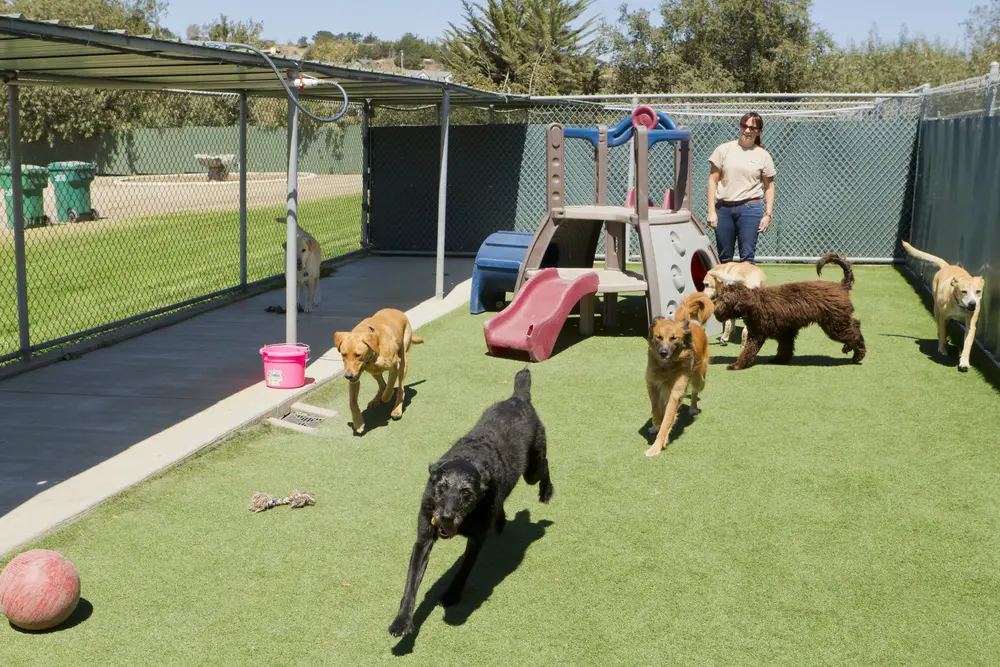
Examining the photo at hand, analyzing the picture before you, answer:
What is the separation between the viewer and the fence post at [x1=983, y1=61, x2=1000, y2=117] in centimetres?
984

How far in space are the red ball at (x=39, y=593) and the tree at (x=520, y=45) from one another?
1721 inches

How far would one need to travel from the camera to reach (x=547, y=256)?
11047 mm

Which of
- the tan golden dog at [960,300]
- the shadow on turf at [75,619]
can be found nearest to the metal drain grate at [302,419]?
the shadow on turf at [75,619]

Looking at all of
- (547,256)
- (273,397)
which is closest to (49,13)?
(547,256)

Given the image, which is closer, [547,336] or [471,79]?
[547,336]

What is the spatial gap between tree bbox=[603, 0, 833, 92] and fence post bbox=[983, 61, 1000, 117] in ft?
117

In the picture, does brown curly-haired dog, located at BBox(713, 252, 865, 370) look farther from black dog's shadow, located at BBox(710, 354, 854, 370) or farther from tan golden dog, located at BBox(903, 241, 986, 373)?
tan golden dog, located at BBox(903, 241, 986, 373)

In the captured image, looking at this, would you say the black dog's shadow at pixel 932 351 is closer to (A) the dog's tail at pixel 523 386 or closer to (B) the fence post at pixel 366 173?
(A) the dog's tail at pixel 523 386

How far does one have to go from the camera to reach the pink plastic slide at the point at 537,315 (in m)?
8.79

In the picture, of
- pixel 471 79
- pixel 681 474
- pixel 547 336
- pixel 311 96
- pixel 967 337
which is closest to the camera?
pixel 681 474

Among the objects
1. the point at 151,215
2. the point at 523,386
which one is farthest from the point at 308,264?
the point at 151,215

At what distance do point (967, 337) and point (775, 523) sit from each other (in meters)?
4.13

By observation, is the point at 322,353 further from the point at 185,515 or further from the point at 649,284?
the point at 185,515

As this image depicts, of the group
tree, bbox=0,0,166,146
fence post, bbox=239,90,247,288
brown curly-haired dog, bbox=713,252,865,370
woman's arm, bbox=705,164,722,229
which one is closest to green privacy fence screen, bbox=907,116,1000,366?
brown curly-haired dog, bbox=713,252,865,370
